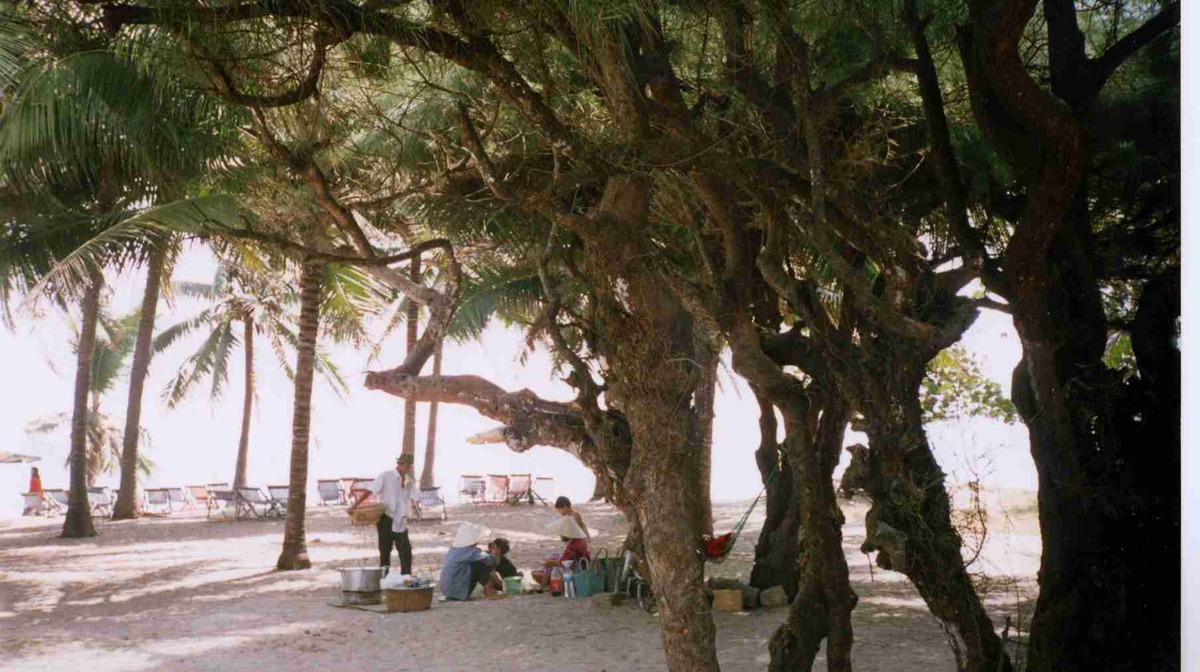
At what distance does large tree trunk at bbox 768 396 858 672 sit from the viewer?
6754 millimetres

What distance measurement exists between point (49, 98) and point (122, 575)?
8539 mm

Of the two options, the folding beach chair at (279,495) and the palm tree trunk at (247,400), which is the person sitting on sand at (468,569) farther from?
the palm tree trunk at (247,400)

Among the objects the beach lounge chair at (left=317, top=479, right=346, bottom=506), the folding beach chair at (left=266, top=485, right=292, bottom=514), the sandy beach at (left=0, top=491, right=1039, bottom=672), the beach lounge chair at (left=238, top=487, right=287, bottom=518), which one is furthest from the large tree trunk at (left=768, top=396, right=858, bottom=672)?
the beach lounge chair at (left=317, top=479, right=346, bottom=506)

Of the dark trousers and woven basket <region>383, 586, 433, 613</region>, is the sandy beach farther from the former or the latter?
the dark trousers

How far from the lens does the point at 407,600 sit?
1198cm

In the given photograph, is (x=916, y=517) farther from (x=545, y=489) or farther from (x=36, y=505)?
(x=36, y=505)

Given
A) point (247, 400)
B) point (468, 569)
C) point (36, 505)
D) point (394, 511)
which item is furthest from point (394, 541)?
point (36, 505)

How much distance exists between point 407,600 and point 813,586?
6270 millimetres

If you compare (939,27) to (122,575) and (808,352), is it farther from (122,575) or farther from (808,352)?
(122,575)

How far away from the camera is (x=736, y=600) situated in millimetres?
11766

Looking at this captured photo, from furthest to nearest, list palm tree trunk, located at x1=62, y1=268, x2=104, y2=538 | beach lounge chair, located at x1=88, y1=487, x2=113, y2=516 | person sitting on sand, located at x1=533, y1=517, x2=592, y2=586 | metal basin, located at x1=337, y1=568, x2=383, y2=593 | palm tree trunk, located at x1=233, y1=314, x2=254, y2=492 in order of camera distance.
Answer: palm tree trunk, located at x1=233, y1=314, x2=254, y2=492
beach lounge chair, located at x1=88, y1=487, x2=113, y2=516
palm tree trunk, located at x1=62, y1=268, x2=104, y2=538
person sitting on sand, located at x1=533, y1=517, x2=592, y2=586
metal basin, located at x1=337, y1=568, x2=383, y2=593

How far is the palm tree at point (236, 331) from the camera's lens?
27719mm

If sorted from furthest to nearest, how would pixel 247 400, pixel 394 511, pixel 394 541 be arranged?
pixel 247 400 → pixel 394 541 → pixel 394 511

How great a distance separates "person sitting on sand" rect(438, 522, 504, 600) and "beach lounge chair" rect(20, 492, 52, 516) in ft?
70.4
